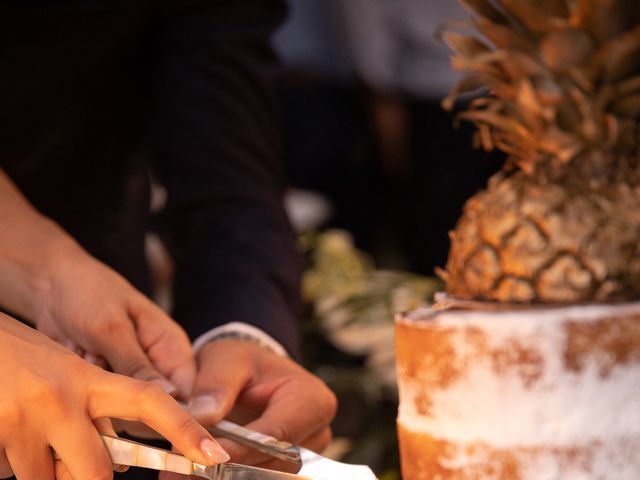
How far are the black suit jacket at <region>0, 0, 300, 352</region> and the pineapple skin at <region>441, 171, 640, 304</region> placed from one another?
0.44 metres

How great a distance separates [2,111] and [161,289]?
4.72 ft

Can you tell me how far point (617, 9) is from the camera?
2.42ft

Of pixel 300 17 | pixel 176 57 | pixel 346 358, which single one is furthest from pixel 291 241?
pixel 300 17

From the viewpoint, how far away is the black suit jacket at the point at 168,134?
120 cm

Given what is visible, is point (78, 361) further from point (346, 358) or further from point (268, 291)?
point (346, 358)

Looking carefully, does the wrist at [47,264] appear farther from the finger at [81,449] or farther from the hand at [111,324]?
the finger at [81,449]

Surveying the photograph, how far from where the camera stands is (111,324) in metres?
0.92

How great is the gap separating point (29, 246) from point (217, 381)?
0.76ft

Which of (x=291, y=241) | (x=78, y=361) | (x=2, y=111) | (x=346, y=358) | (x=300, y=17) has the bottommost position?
(x=346, y=358)

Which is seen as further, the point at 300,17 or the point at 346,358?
the point at 300,17

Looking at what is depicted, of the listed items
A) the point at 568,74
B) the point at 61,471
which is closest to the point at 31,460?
the point at 61,471

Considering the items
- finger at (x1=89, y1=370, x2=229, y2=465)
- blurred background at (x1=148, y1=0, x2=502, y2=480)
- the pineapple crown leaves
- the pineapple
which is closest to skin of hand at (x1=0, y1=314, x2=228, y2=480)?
finger at (x1=89, y1=370, x2=229, y2=465)

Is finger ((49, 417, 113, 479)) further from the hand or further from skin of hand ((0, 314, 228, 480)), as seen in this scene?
the hand

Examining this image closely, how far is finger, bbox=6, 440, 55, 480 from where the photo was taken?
0.71 metres
